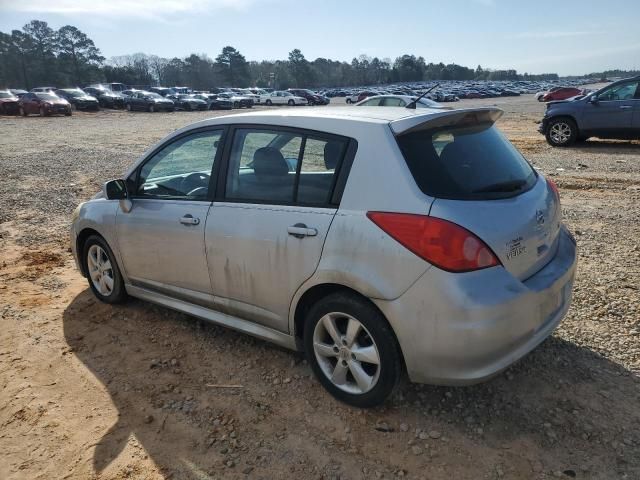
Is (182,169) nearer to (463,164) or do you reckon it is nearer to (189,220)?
(189,220)

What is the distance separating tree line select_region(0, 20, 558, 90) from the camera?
2997 inches

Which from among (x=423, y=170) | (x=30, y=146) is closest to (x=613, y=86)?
(x=423, y=170)

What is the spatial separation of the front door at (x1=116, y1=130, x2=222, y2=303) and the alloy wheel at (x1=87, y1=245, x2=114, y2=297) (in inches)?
14.9

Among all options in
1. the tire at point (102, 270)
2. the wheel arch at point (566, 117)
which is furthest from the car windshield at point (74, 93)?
the tire at point (102, 270)

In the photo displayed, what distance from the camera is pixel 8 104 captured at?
1304 inches

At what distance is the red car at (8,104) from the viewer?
3309cm

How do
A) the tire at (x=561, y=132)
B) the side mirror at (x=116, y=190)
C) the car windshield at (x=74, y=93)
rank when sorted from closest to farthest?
→ the side mirror at (x=116, y=190) < the tire at (x=561, y=132) < the car windshield at (x=74, y=93)

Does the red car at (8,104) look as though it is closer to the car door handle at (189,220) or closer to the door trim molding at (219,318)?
the door trim molding at (219,318)

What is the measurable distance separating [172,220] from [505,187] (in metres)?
2.29

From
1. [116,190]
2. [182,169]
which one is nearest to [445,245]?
[182,169]

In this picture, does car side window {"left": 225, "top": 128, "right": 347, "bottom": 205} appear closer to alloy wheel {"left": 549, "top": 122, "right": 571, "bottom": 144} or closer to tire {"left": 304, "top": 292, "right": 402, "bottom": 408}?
tire {"left": 304, "top": 292, "right": 402, "bottom": 408}

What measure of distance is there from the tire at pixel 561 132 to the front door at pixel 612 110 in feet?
1.00

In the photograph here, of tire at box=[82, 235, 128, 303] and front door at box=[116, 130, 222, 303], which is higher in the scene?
front door at box=[116, 130, 222, 303]

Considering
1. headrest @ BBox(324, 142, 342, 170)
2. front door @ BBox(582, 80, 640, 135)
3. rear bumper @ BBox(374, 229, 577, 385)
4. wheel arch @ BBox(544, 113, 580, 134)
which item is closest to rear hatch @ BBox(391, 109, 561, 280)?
rear bumper @ BBox(374, 229, 577, 385)
